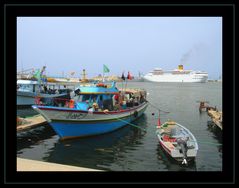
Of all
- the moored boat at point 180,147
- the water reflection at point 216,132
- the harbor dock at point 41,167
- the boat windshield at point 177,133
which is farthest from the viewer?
the water reflection at point 216,132

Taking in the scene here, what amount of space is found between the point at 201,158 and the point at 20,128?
1344 cm

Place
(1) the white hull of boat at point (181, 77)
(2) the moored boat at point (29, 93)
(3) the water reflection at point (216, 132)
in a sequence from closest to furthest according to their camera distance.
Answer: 1. (3) the water reflection at point (216, 132)
2. (2) the moored boat at point (29, 93)
3. (1) the white hull of boat at point (181, 77)

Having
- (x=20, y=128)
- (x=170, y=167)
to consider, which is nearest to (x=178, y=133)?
(x=170, y=167)

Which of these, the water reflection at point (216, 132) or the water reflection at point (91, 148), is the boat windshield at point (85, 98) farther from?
the water reflection at point (216, 132)

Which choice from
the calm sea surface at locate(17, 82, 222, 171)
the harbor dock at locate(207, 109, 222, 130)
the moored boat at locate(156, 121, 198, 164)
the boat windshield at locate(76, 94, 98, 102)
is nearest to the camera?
the moored boat at locate(156, 121, 198, 164)

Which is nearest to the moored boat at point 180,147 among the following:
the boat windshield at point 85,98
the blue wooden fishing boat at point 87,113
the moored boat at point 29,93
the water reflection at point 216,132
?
the water reflection at point 216,132

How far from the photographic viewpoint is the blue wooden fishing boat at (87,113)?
17703 millimetres

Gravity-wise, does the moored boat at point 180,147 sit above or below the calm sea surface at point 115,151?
above

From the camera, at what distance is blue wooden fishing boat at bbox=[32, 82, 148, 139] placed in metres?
17.7

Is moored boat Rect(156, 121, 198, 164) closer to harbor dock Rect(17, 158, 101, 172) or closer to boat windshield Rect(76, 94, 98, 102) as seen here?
harbor dock Rect(17, 158, 101, 172)

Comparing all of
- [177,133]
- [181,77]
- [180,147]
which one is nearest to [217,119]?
[177,133]

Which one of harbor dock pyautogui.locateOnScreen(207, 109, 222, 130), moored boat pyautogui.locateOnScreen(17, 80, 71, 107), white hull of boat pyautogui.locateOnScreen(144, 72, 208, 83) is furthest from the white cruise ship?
harbor dock pyautogui.locateOnScreen(207, 109, 222, 130)

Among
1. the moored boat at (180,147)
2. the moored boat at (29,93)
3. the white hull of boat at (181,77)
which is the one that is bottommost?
the moored boat at (180,147)
